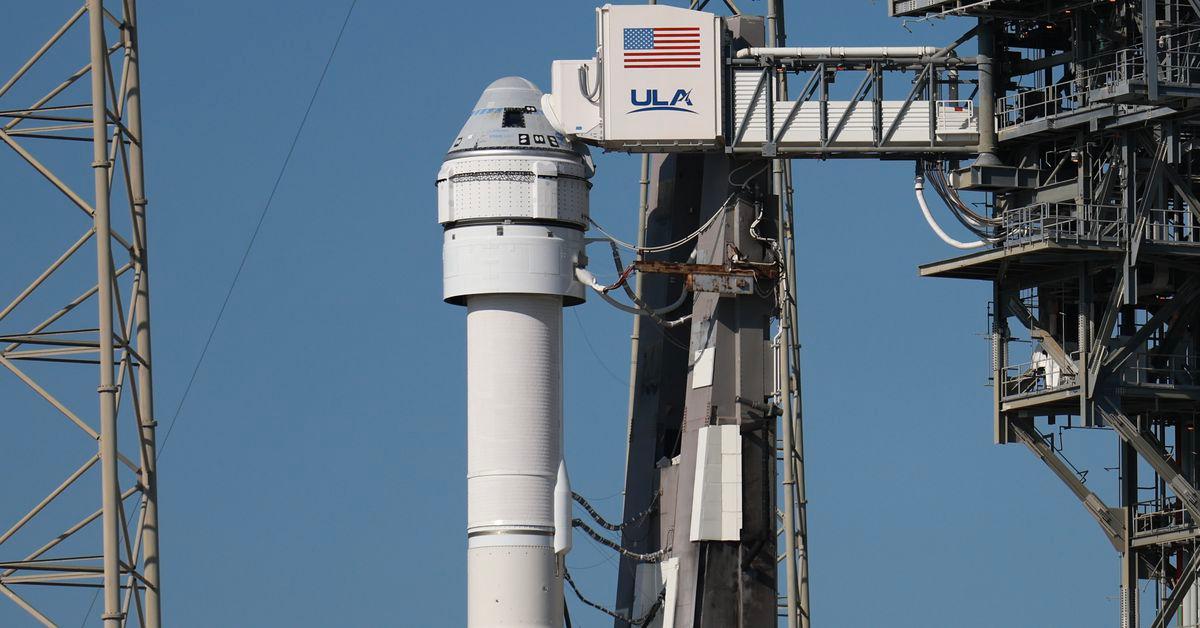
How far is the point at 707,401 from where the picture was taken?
52.2 meters

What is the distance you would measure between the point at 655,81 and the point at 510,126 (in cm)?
322

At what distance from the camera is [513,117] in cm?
5203

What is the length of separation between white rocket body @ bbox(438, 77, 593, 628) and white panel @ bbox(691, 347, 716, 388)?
3.07m

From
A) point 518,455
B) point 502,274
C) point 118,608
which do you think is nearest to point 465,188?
point 502,274

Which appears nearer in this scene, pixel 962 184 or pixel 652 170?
pixel 962 184

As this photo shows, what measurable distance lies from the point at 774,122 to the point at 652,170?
615 cm

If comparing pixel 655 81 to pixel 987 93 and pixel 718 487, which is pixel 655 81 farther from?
pixel 718 487

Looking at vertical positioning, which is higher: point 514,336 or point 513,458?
point 514,336

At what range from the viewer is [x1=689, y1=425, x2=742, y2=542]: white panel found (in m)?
51.5

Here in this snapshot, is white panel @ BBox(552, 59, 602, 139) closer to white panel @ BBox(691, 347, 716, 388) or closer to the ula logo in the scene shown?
the ula logo

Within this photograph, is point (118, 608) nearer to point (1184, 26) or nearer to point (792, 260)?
point (792, 260)

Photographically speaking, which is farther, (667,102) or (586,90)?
(586,90)

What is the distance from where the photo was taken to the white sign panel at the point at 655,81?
5097 centimetres

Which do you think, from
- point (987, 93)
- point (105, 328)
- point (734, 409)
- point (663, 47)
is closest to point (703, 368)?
point (734, 409)
